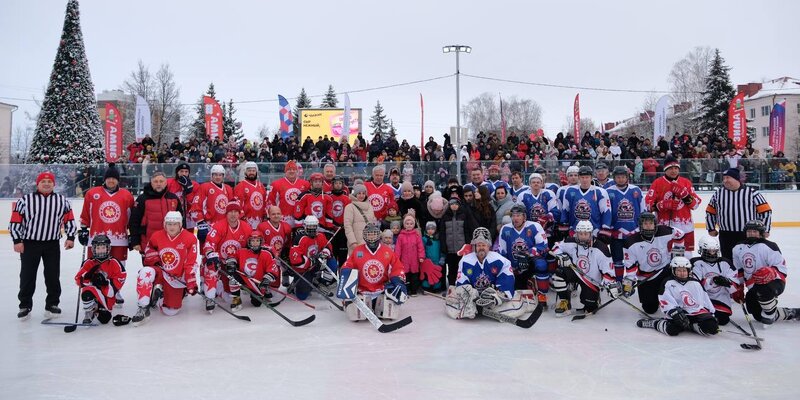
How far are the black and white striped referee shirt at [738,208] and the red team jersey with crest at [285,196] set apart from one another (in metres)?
4.21

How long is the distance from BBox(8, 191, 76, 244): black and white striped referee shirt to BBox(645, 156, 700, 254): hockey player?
5.74 meters

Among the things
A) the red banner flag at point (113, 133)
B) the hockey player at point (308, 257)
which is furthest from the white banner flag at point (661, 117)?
the red banner flag at point (113, 133)

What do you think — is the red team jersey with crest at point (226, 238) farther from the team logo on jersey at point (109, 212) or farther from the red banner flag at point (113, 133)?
the red banner flag at point (113, 133)

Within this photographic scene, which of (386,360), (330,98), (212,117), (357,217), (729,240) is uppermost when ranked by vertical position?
(330,98)

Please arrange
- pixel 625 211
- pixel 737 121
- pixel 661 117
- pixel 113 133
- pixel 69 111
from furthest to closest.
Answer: pixel 737 121, pixel 113 133, pixel 661 117, pixel 69 111, pixel 625 211

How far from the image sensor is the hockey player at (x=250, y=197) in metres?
5.95

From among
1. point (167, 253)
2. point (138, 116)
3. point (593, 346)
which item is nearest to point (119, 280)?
point (167, 253)

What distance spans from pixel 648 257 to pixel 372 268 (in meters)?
2.44

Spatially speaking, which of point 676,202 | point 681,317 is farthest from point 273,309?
point 676,202

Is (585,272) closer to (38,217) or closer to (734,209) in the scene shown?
(734,209)

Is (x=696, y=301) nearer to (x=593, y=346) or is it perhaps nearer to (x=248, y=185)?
(x=593, y=346)

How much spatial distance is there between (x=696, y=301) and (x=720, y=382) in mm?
1127

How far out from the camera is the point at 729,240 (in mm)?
5301

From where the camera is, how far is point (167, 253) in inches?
191
